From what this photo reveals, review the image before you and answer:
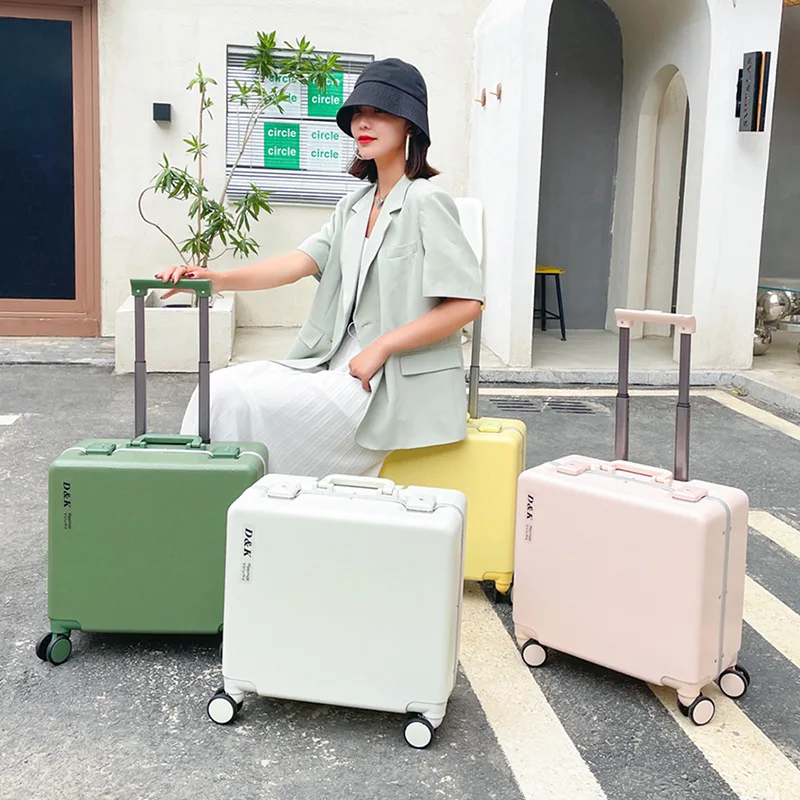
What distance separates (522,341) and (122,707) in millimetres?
4747

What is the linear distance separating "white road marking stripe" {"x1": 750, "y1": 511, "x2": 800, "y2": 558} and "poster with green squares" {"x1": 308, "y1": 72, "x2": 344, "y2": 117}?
5.17m

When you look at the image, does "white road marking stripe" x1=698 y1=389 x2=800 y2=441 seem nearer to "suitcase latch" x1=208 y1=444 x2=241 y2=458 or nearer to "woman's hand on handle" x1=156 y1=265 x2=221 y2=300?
"woman's hand on handle" x1=156 y1=265 x2=221 y2=300

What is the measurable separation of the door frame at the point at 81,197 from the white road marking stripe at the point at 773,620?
232 inches

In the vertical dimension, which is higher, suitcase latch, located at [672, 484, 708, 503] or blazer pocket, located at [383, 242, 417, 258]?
blazer pocket, located at [383, 242, 417, 258]

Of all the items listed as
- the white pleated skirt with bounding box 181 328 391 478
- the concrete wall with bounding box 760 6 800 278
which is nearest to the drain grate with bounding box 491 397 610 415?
the white pleated skirt with bounding box 181 328 391 478

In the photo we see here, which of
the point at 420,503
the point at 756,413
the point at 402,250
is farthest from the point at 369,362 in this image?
the point at 756,413

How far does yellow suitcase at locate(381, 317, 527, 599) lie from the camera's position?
2801mm

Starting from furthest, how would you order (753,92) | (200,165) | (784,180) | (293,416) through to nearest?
(784,180)
(200,165)
(753,92)
(293,416)

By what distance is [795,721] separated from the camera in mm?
2262

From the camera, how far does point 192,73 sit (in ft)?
25.1

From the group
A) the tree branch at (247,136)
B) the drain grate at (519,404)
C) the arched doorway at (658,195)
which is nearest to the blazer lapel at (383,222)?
the drain grate at (519,404)

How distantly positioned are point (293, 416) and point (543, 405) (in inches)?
129

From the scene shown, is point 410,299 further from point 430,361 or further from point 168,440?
point 168,440

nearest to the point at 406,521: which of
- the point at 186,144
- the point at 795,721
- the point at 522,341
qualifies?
the point at 795,721
